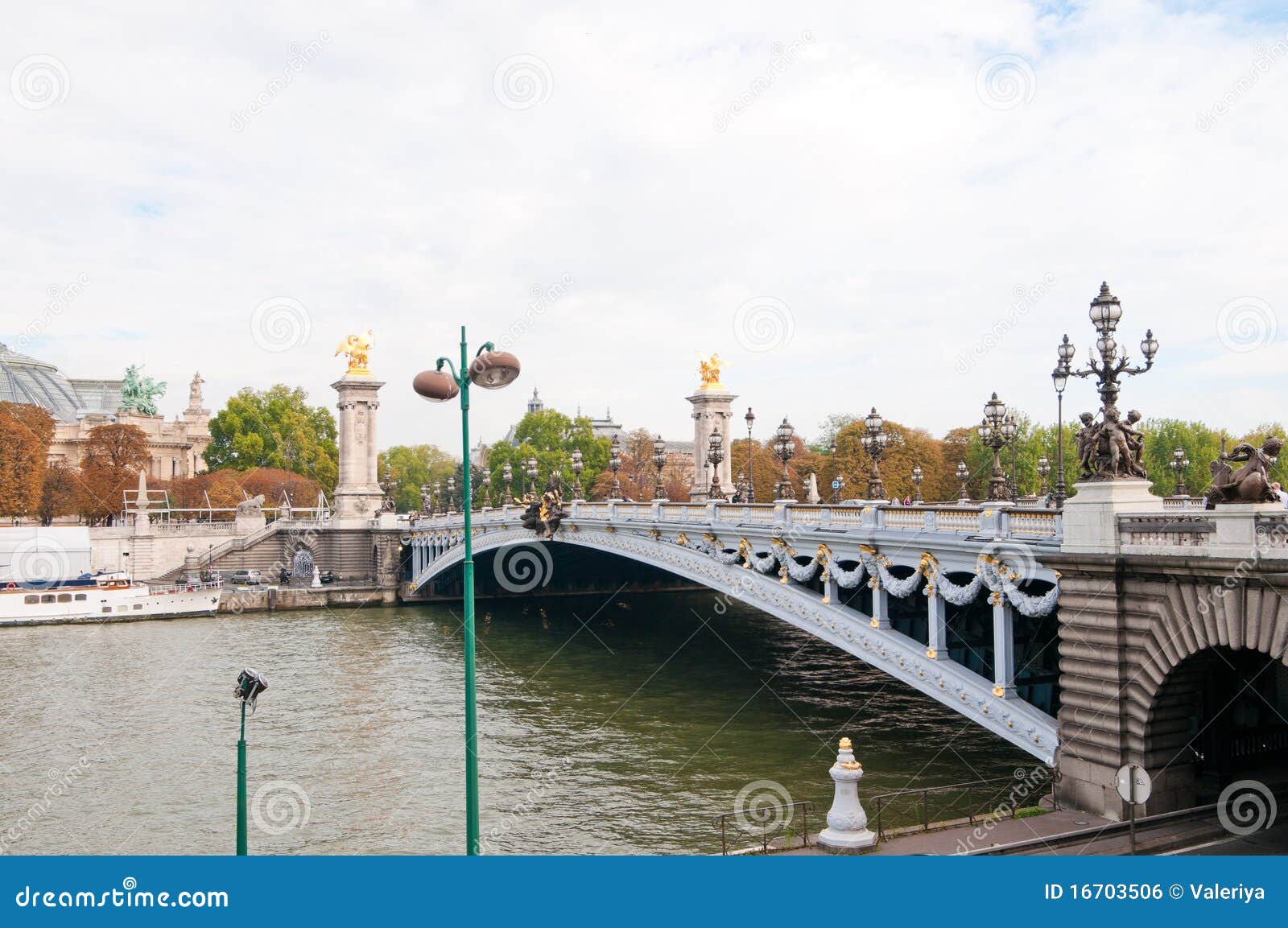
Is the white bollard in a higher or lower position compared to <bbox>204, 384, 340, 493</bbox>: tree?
lower

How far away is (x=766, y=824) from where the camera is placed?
1694 cm

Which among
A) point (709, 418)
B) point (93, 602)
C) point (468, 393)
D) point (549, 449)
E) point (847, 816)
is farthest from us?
point (549, 449)

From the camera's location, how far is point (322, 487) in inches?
3506

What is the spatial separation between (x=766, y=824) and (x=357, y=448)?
2077 inches

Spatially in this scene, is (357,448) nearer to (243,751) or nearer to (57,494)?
(57,494)

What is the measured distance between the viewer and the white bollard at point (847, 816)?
44.0ft

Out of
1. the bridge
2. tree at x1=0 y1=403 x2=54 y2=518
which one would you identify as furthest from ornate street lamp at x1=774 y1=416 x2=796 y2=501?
tree at x1=0 y1=403 x2=54 y2=518

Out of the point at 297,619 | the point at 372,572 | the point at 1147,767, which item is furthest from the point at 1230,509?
the point at 372,572

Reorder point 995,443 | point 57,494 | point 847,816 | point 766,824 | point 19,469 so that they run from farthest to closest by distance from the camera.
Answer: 1. point 57,494
2. point 19,469
3. point 995,443
4. point 766,824
5. point 847,816

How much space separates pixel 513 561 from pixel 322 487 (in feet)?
129

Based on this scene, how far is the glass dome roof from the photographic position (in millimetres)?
108875

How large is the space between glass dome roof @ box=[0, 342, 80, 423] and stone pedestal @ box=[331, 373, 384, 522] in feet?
185

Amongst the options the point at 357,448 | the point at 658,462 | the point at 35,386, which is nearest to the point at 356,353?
the point at 357,448

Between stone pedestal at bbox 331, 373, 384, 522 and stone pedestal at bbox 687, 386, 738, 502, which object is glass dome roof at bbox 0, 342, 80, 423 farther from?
stone pedestal at bbox 687, 386, 738, 502
